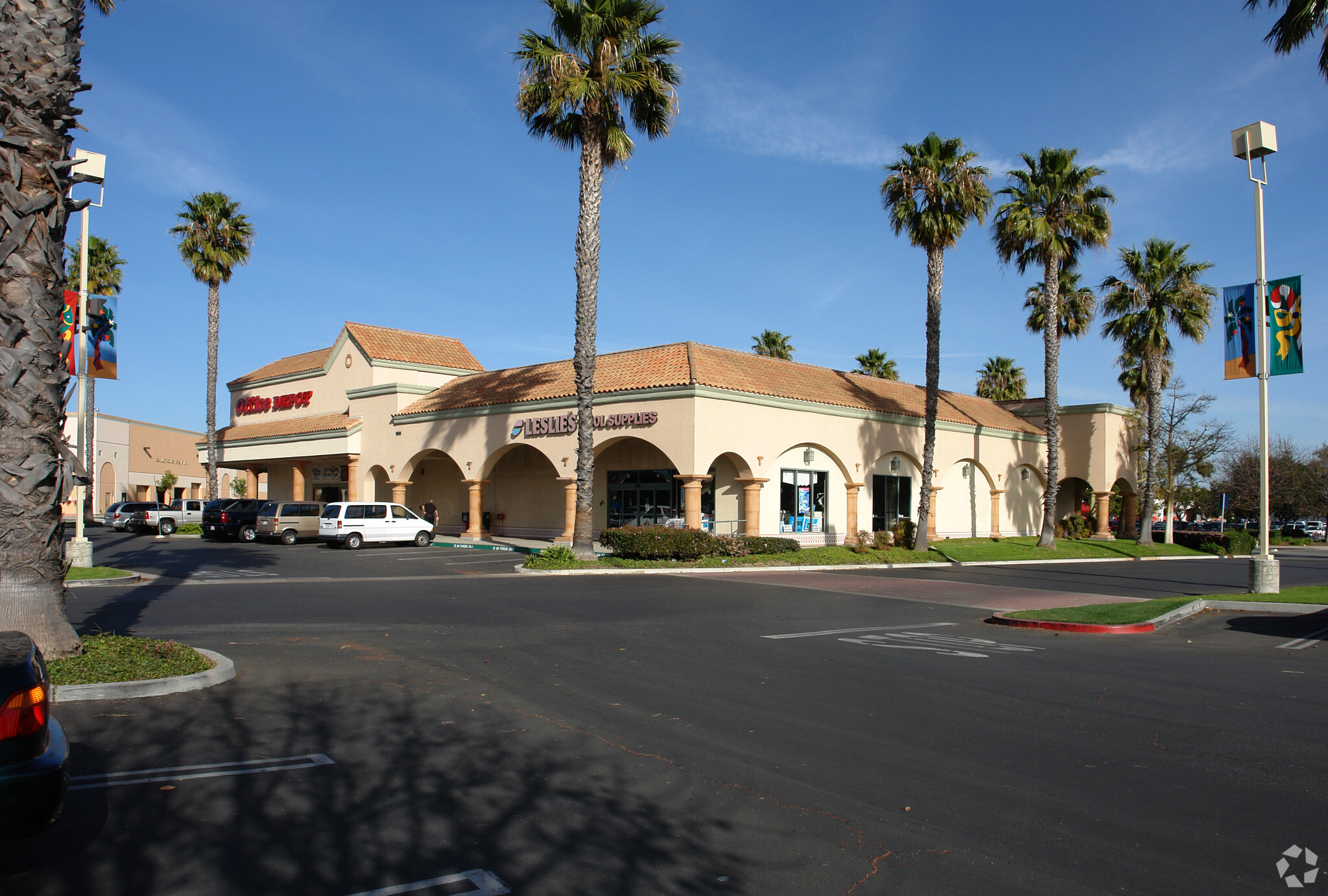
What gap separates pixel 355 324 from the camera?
41500 millimetres

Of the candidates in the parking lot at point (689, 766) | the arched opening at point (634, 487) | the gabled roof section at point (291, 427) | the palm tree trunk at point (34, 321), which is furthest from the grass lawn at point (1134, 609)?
the gabled roof section at point (291, 427)

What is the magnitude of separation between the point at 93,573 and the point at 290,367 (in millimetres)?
30577

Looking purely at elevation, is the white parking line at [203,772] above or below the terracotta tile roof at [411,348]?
below

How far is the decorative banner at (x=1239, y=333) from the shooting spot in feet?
59.3

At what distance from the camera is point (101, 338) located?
68.7 ft

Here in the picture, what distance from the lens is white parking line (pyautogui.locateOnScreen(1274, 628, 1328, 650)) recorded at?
12172mm

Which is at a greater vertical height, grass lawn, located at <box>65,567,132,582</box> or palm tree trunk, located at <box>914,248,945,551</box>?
palm tree trunk, located at <box>914,248,945,551</box>

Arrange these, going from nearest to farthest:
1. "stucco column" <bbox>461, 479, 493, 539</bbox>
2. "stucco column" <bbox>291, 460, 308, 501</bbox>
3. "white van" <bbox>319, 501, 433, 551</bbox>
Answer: "white van" <bbox>319, 501, 433, 551</bbox>
"stucco column" <bbox>461, 479, 493, 539</bbox>
"stucco column" <bbox>291, 460, 308, 501</bbox>

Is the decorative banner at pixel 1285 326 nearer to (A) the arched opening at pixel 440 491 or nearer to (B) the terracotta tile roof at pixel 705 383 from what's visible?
(B) the terracotta tile roof at pixel 705 383

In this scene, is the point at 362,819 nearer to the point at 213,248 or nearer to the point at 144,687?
the point at 144,687

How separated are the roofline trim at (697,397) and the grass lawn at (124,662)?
1921 centimetres

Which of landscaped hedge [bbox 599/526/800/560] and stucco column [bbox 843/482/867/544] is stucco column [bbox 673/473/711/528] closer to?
landscaped hedge [bbox 599/526/800/560]

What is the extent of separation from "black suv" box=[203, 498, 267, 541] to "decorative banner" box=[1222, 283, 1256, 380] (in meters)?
31.6

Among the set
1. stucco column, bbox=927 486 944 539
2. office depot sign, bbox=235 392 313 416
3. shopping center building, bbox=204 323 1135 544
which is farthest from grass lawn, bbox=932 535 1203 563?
office depot sign, bbox=235 392 313 416
